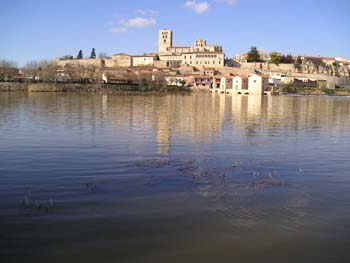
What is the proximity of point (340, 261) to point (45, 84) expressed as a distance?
57.8 metres

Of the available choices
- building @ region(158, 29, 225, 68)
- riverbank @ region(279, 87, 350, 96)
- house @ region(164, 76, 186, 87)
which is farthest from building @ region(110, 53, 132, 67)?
riverbank @ region(279, 87, 350, 96)

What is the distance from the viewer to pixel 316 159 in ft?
29.3

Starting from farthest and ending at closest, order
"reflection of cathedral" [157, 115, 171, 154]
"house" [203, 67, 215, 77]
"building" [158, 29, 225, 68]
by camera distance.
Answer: "building" [158, 29, 225, 68], "house" [203, 67, 215, 77], "reflection of cathedral" [157, 115, 171, 154]

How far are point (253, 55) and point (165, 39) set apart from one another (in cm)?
2640

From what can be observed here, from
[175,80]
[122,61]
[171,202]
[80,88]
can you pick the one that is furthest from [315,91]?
[171,202]

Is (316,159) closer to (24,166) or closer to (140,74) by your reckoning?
(24,166)

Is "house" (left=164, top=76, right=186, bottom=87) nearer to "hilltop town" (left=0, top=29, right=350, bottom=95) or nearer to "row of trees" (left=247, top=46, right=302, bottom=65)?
"hilltop town" (left=0, top=29, right=350, bottom=95)

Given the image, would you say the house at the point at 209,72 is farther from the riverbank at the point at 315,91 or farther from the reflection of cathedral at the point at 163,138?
the reflection of cathedral at the point at 163,138

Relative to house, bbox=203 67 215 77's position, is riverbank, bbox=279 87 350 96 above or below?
below

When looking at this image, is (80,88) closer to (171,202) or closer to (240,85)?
(240,85)

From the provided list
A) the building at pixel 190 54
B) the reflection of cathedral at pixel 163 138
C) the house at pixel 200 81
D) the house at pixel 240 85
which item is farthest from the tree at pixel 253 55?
the reflection of cathedral at pixel 163 138

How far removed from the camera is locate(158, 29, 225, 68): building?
102438mm

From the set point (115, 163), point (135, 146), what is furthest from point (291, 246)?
point (135, 146)

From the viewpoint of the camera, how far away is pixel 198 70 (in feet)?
334
